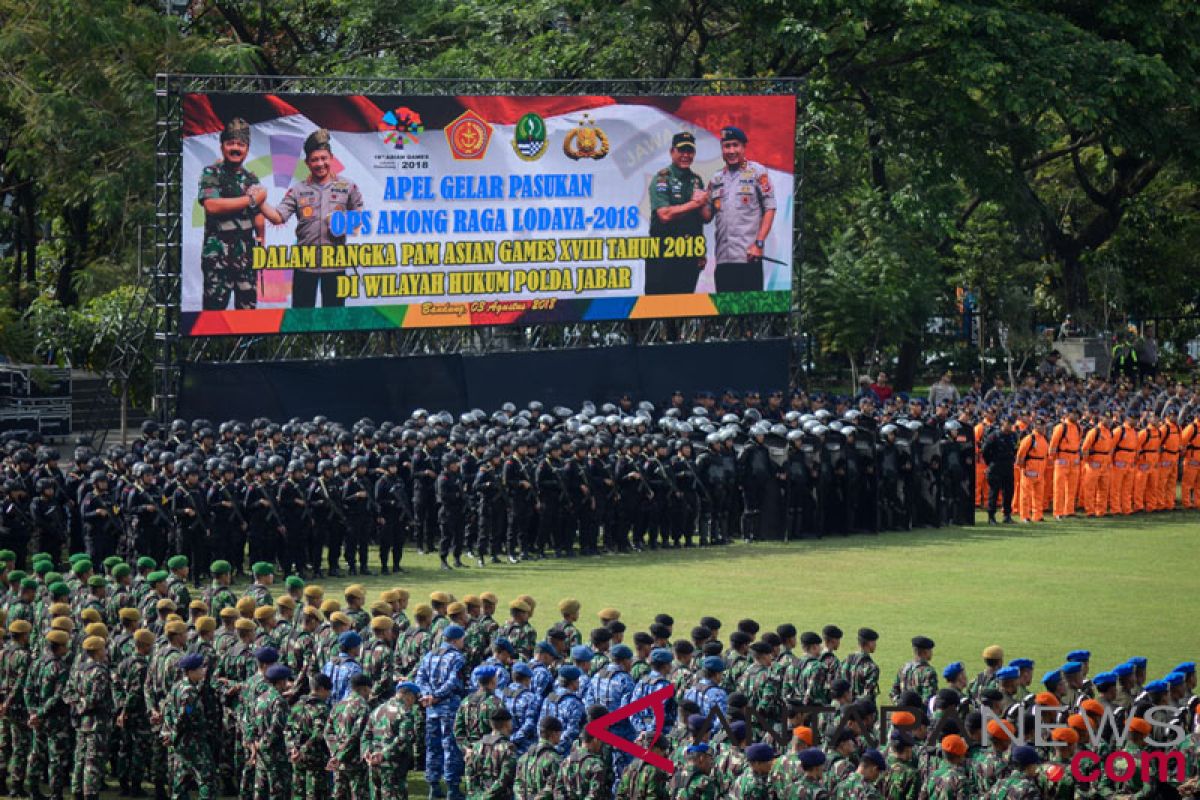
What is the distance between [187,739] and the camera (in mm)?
13523

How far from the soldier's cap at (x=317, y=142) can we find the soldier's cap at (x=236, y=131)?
940 millimetres

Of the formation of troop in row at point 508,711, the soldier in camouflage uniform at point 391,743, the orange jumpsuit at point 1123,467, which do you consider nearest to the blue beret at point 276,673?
the formation of troop in row at point 508,711

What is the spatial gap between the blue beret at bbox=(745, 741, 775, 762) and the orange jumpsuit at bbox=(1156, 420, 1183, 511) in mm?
18537

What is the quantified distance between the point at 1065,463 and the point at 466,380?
895 centimetres

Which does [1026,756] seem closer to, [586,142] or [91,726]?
[91,726]

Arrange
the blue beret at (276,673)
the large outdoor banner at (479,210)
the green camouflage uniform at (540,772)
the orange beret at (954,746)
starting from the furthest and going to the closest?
the large outdoor banner at (479,210)
the blue beret at (276,673)
the green camouflage uniform at (540,772)
the orange beret at (954,746)

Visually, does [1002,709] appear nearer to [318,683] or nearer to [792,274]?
[318,683]

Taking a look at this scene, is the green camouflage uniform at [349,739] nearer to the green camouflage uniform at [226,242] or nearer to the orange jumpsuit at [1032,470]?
the green camouflage uniform at [226,242]

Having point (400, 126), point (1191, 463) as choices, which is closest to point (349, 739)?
point (400, 126)

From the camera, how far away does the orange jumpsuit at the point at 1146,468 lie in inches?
1088

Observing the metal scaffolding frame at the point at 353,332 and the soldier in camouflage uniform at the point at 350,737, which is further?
the metal scaffolding frame at the point at 353,332

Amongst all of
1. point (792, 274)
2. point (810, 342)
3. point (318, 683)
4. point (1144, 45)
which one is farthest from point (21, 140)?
point (318, 683)

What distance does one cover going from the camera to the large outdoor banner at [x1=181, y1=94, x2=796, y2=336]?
27062 millimetres

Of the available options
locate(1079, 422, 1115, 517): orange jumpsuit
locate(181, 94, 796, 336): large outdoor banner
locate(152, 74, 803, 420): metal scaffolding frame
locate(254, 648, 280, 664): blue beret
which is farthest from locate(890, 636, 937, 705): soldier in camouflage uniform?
locate(181, 94, 796, 336): large outdoor banner
